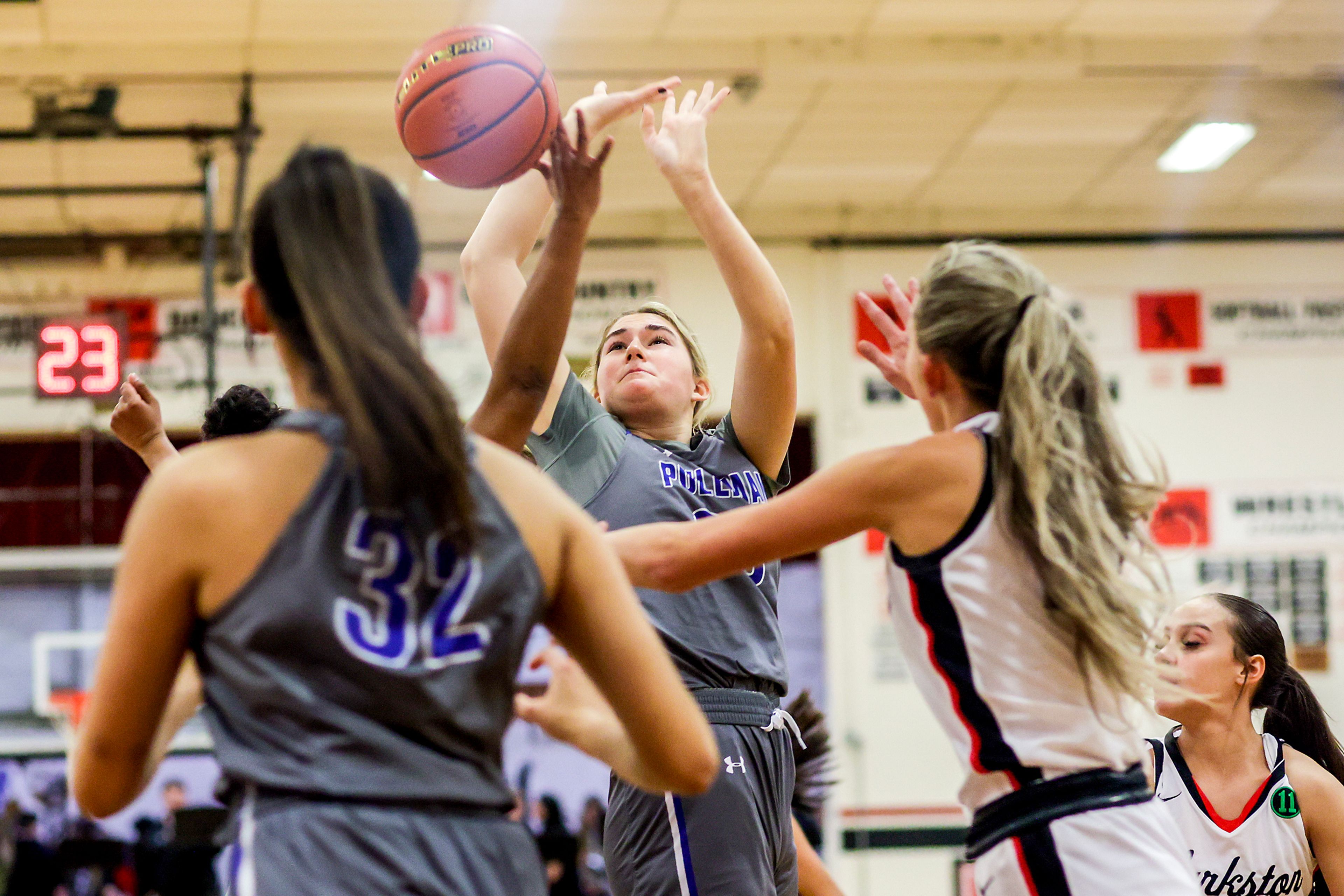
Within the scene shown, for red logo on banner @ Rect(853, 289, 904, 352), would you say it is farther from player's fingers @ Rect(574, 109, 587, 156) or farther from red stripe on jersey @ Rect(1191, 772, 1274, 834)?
player's fingers @ Rect(574, 109, 587, 156)

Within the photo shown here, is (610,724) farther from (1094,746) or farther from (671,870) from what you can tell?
(671,870)

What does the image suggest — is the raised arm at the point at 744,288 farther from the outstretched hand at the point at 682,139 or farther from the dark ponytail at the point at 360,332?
the dark ponytail at the point at 360,332

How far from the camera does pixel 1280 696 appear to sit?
12.1 ft

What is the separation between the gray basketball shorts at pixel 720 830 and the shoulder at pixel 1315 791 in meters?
1.29

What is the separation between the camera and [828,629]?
30.7ft

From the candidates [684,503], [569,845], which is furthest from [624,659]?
[569,845]

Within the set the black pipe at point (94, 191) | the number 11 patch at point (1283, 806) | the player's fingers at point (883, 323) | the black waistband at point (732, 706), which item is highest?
the black pipe at point (94, 191)

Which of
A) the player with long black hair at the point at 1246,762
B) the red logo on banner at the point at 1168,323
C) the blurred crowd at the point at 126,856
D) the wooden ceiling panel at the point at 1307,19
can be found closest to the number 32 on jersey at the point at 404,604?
the player with long black hair at the point at 1246,762

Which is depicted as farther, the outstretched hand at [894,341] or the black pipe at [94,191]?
the black pipe at [94,191]

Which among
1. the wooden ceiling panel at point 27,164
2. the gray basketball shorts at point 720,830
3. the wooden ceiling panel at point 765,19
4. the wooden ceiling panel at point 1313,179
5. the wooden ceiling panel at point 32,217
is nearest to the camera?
the gray basketball shorts at point 720,830

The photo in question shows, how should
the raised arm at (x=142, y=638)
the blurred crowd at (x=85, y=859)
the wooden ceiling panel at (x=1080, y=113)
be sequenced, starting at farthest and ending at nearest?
the blurred crowd at (x=85, y=859) < the wooden ceiling panel at (x=1080, y=113) < the raised arm at (x=142, y=638)

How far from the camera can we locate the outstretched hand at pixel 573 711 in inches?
67.2

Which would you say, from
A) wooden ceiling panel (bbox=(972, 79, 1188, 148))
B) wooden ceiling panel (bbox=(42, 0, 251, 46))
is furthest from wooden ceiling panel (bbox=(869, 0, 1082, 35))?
wooden ceiling panel (bbox=(42, 0, 251, 46))

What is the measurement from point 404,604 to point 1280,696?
9.48 feet
